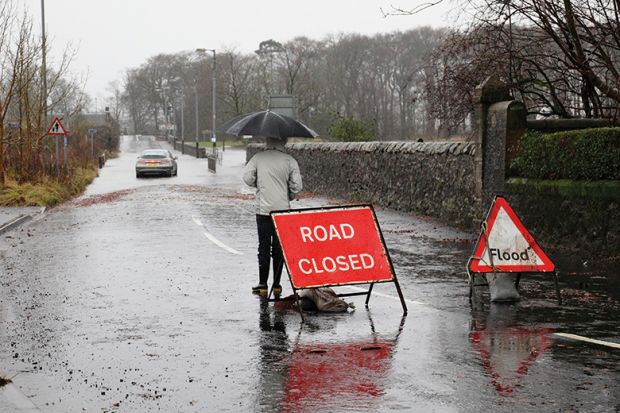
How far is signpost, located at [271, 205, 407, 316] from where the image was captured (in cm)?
1011

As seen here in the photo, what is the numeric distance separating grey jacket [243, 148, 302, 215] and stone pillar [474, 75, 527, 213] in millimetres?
7459

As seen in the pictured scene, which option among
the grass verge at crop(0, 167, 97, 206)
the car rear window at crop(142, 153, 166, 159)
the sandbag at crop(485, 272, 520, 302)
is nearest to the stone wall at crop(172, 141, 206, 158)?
the car rear window at crop(142, 153, 166, 159)

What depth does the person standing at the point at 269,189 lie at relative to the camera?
11156 mm

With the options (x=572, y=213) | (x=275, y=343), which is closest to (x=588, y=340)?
(x=275, y=343)

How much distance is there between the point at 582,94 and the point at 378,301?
10822 mm

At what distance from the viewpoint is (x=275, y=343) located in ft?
27.9

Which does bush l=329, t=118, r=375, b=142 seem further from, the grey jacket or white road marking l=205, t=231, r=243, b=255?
the grey jacket

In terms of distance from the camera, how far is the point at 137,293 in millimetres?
11586

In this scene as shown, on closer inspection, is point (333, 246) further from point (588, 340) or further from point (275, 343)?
point (588, 340)

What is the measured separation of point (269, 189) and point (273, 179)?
14 centimetres

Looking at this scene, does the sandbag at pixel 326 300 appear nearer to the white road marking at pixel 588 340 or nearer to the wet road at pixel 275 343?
the wet road at pixel 275 343

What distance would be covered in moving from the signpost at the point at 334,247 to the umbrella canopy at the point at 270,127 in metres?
1.14

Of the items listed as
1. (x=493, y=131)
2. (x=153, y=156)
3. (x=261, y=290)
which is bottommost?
(x=153, y=156)

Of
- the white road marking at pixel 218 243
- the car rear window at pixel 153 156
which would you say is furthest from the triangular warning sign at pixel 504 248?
the car rear window at pixel 153 156
